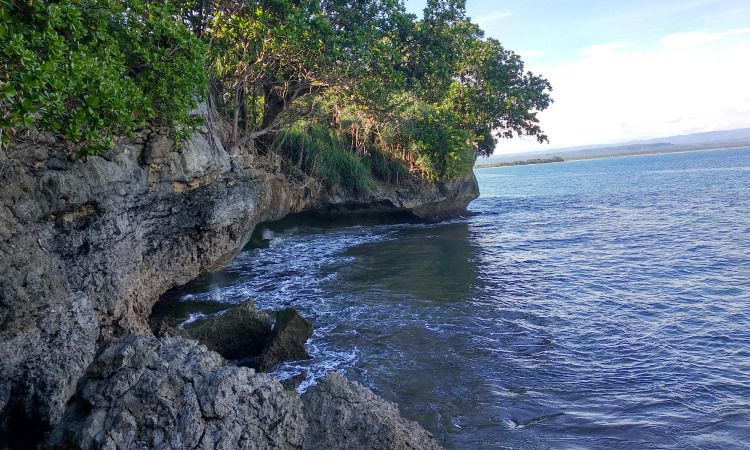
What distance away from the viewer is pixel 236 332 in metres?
11.3

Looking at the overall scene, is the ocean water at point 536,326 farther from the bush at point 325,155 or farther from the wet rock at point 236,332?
the bush at point 325,155

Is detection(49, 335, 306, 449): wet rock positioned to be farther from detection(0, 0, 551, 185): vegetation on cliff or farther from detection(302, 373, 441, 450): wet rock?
detection(0, 0, 551, 185): vegetation on cliff

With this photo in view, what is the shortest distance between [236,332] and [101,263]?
329 cm

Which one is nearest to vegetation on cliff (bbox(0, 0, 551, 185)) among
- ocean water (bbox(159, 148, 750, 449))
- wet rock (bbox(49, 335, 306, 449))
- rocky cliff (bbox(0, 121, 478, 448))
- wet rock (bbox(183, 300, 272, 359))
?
rocky cliff (bbox(0, 121, 478, 448))

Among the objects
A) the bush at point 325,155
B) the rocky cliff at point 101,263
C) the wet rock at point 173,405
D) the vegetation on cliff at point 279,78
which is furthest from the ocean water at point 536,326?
the vegetation on cliff at point 279,78

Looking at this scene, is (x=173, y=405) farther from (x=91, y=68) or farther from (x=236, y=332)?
(x=236, y=332)

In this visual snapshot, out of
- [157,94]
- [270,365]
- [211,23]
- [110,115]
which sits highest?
[211,23]

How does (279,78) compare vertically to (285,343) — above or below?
above

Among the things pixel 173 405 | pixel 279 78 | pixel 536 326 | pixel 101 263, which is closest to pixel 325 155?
pixel 279 78

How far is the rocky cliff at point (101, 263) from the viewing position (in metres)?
5.36

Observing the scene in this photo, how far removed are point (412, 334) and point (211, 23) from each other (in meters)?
10.7

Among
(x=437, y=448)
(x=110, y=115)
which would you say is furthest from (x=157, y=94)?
(x=437, y=448)

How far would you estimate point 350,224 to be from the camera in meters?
Answer: 31.1

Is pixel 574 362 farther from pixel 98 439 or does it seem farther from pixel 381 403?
pixel 98 439
